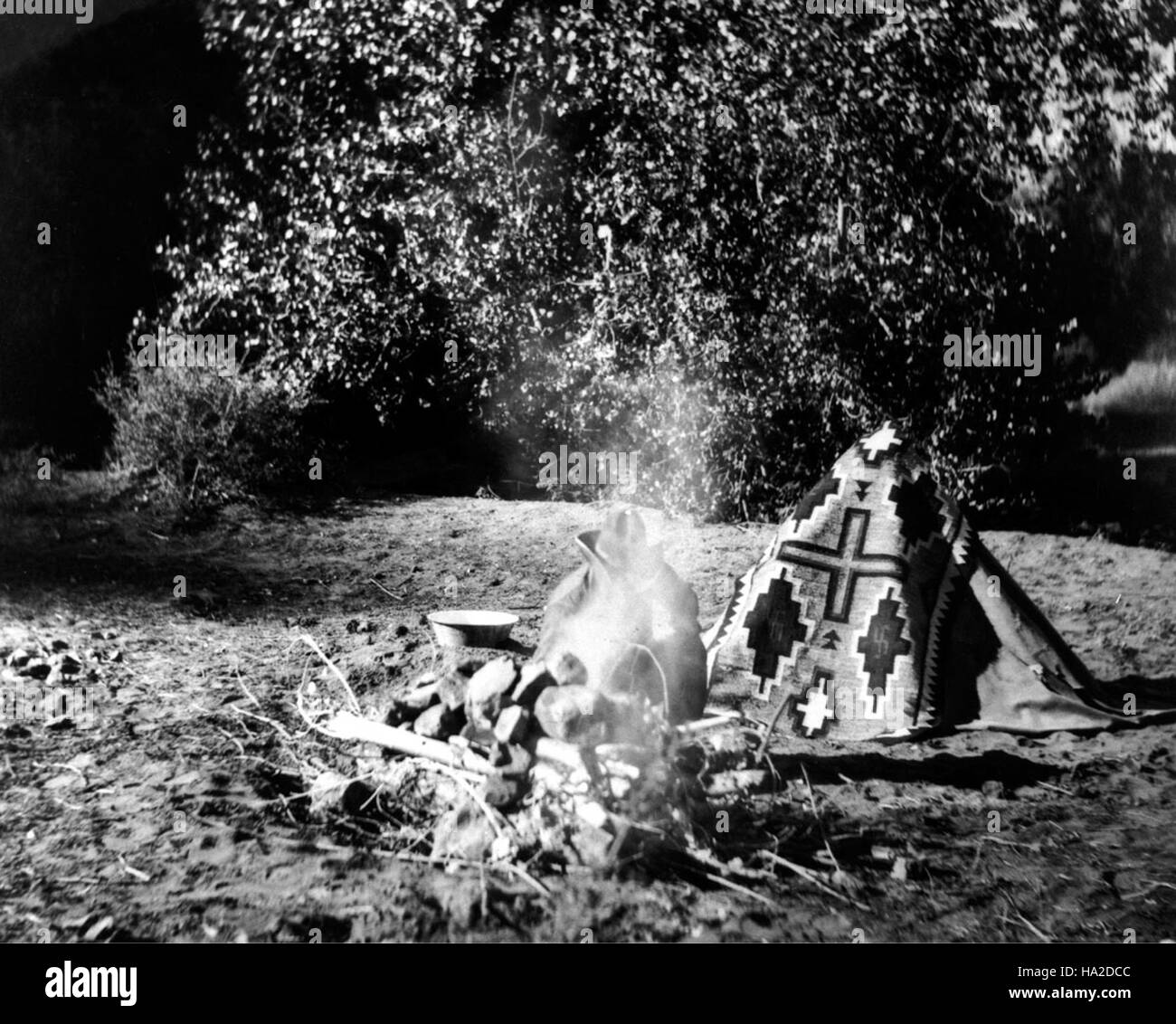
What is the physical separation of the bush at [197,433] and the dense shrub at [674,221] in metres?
0.25

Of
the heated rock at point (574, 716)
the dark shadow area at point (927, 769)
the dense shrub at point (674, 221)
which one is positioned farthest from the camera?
the dense shrub at point (674, 221)

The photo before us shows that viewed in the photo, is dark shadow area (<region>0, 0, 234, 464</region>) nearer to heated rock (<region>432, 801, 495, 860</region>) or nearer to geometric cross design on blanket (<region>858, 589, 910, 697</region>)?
heated rock (<region>432, 801, 495, 860</region>)

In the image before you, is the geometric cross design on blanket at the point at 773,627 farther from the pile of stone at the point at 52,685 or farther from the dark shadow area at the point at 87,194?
the dark shadow area at the point at 87,194

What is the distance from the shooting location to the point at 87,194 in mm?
3496

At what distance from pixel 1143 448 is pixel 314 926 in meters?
3.81

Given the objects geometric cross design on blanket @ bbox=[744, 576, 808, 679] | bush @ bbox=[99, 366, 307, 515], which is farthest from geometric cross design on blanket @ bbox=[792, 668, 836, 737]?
bush @ bbox=[99, 366, 307, 515]

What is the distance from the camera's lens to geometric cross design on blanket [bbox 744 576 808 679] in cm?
310

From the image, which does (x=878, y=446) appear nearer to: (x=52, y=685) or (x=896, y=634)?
(x=896, y=634)

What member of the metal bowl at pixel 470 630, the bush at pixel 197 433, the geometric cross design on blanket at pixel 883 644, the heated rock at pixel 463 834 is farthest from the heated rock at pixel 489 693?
the bush at pixel 197 433

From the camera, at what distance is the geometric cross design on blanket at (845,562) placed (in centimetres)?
305

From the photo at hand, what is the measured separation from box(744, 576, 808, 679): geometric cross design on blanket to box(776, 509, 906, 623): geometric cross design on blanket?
10 cm

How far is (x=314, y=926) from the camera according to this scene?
Answer: 1968mm
